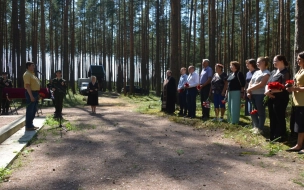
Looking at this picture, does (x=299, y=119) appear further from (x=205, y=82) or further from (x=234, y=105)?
(x=205, y=82)

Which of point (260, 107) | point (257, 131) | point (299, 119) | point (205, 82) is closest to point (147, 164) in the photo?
point (299, 119)

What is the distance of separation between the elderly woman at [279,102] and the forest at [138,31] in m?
11.0

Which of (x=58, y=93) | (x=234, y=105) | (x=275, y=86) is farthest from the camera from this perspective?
(x=58, y=93)

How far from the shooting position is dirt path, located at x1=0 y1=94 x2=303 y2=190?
4.05 metres

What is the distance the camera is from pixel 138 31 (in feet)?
120

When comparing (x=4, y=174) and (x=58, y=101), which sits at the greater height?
(x=58, y=101)

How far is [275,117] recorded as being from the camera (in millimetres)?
6465

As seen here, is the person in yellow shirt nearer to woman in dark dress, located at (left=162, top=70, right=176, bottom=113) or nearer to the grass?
the grass

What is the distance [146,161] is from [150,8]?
32.4 metres

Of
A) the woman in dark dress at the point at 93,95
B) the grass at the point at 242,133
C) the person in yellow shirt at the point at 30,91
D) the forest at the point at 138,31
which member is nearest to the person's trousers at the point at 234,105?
the grass at the point at 242,133

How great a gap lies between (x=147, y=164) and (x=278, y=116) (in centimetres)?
312

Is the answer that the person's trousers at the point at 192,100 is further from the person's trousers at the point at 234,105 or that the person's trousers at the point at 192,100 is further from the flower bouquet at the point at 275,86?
the flower bouquet at the point at 275,86

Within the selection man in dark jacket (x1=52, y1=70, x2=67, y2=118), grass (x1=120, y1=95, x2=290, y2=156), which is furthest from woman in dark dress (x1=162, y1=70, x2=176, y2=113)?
man in dark jacket (x1=52, y1=70, x2=67, y2=118)

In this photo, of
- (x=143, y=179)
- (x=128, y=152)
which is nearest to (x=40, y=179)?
(x=143, y=179)
